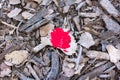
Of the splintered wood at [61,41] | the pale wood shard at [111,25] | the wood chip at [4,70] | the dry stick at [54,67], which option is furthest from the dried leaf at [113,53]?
the wood chip at [4,70]

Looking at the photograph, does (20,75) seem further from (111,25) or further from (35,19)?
(111,25)

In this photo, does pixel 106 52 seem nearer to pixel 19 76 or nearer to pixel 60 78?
pixel 60 78

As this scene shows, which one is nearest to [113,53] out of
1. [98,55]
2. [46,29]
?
[98,55]

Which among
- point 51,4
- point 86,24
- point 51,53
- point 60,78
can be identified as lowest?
point 60,78

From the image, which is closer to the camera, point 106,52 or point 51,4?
point 106,52

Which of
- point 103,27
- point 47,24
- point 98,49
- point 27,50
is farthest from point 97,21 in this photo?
point 27,50

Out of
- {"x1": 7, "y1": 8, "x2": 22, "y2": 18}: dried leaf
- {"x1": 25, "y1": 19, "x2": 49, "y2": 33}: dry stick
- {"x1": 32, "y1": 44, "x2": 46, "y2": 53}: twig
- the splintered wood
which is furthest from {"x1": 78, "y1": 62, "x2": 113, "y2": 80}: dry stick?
{"x1": 7, "y1": 8, "x2": 22, "y2": 18}: dried leaf

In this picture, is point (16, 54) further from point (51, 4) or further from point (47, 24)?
point (51, 4)

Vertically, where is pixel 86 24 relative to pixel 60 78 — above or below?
above

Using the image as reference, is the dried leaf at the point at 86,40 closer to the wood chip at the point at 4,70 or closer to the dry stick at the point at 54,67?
the dry stick at the point at 54,67
